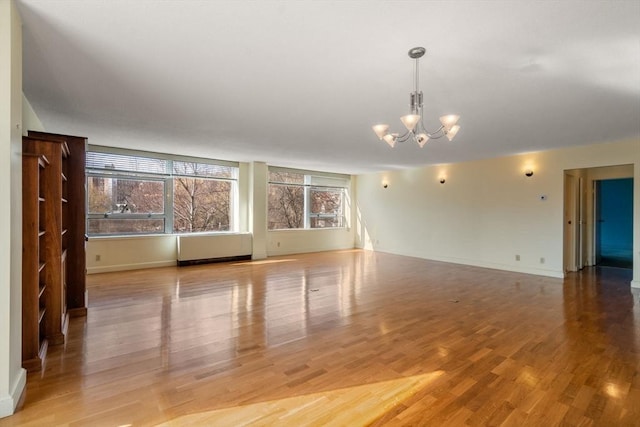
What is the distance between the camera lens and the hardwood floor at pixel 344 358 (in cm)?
188

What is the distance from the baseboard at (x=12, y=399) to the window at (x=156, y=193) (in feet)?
14.9

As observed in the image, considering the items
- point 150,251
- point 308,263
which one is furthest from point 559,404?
point 150,251

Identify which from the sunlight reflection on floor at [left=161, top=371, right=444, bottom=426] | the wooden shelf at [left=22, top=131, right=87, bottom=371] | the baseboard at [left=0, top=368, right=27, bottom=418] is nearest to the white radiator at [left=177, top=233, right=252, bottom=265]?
the wooden shelf at [left=22, top=131, right=87, bottom=371]

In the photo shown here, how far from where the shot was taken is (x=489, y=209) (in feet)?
21.8

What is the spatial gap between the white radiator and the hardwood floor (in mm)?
1847

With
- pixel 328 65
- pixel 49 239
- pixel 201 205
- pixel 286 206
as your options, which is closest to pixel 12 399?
pixel 49 239

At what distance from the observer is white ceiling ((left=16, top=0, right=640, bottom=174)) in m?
1.83

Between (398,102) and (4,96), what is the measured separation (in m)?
3.09

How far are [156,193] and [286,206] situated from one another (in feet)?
10.9

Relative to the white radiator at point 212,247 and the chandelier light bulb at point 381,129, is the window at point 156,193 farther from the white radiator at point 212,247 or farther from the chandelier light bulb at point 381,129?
the chandelier light bulb at point 381,129

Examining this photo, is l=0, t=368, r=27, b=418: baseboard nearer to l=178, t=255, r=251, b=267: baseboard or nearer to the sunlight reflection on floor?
the sunlight reflection on floor

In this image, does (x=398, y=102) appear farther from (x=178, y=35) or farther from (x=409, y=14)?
(x=178, y=35)

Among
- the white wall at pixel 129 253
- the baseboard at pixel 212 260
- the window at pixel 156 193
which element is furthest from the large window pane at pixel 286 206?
the white wall at pixel 129 253

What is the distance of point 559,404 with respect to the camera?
195cm
